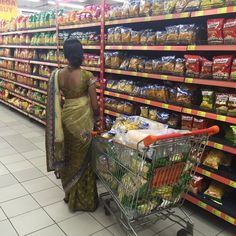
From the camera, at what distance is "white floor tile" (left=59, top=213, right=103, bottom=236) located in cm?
240

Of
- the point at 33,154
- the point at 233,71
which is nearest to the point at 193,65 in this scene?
the point at 233,71

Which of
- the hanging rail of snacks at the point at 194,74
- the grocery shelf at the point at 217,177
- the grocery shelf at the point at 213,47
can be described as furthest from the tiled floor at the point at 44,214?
the grocery shelf at the point at 213,47

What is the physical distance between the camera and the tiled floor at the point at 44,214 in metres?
2.43

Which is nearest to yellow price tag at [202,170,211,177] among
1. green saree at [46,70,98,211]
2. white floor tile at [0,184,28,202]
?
green saree at [46,70,98,211]

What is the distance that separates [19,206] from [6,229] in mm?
370

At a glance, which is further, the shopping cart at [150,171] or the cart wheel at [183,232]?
the cart wheel at [183,232]

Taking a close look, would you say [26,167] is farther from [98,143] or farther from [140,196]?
[140,196]

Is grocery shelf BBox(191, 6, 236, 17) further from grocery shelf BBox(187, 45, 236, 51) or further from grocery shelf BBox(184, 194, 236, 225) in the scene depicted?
grocery shelf BBox(184, 194, 236, 225)

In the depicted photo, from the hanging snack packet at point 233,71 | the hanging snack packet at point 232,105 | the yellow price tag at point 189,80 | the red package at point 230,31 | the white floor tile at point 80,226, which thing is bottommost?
the white floor tile at point 80,226

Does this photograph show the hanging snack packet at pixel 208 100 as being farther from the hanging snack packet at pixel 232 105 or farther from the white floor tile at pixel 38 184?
the white floor tile at pixel 38 184

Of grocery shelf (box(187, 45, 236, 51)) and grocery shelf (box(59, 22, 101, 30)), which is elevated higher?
grocery shelf (box(59, 22, 101, 30))

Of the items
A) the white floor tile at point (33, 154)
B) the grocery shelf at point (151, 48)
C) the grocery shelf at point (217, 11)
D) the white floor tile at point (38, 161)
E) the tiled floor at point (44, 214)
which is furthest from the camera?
the white floor tile at point (33, 154)

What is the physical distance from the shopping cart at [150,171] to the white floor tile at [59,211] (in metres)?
0.65

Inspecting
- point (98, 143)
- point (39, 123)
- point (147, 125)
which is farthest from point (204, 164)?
point (39, 123)
